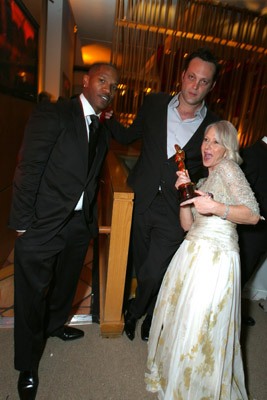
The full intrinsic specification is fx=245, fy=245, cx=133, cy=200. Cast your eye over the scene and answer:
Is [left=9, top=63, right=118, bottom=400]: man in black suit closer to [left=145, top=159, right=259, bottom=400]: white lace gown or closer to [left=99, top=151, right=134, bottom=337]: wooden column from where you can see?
[left=99, top=151, right=134, bottom=337]: wooden column

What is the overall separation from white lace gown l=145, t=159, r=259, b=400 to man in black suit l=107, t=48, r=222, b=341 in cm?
39

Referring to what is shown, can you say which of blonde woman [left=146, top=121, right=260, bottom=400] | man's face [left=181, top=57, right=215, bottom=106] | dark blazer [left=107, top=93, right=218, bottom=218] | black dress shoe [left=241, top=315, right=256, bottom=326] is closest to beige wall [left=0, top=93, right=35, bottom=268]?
dark blazer [left=107, top=93, right=218, bottom=218]

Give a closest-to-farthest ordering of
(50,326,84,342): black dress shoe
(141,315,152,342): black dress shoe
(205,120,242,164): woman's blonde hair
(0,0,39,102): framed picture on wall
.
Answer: (205,120,242,164): woman's blonde hair
(50,326,84,342): black dress shoe
(141,315,152,342): black dress shoe
(0,0,39,102): framed picture on wall

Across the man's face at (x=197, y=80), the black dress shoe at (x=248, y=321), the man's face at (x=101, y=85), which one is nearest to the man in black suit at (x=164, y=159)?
the man's face at (x=197, y=80)

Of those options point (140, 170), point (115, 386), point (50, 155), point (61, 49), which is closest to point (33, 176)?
point (50, 155)

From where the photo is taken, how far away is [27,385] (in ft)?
4.87

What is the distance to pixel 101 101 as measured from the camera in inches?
57.2

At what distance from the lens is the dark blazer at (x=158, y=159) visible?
174 cm

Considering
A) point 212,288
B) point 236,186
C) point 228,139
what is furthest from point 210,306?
point 228,139

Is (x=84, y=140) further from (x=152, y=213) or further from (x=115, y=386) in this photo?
(x=115, y=386)

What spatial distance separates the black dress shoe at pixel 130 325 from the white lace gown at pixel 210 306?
619 mm

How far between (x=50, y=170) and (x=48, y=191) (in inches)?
4.8

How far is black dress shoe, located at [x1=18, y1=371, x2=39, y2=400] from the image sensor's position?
1.47 metres

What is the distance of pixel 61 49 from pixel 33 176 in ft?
14.4
